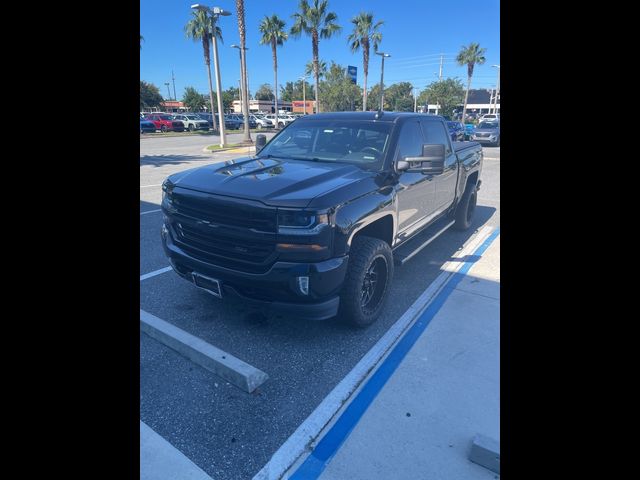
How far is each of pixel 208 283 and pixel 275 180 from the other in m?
0.98

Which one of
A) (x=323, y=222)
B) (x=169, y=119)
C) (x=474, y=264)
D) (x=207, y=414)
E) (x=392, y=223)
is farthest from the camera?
(x=169, y=119)

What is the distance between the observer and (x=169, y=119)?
3888 centimetres

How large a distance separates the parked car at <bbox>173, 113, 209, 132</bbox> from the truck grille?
A: 1590 inches

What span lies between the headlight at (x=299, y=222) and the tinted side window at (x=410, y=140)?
1.59 m

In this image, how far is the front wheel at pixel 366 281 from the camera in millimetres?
3230

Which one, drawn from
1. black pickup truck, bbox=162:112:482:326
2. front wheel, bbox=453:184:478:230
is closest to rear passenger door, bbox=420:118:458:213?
black pickup truck, bbox=162:112:482:326

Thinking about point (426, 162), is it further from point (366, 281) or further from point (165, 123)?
point (165, 123)

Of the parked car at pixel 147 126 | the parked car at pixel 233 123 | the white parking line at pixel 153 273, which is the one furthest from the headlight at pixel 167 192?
the parked car at pixel 233 123

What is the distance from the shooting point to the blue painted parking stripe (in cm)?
217

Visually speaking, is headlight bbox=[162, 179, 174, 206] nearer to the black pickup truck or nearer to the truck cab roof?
the black pickup truck
